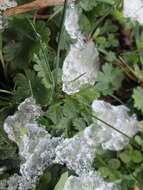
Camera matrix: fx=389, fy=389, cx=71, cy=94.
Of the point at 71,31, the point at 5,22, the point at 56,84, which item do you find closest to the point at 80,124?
the point at 56,84

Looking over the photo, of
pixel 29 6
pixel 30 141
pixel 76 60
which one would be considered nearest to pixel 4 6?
pixel 29 6

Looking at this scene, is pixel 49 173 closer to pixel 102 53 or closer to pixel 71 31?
pixel 71 31

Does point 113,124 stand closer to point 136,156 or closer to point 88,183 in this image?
point 136,156

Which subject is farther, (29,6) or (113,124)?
(113,124)

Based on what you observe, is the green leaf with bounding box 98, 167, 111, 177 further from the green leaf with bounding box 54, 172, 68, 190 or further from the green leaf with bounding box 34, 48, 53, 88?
the green leaf with bounding box 34, 48, 53, 88

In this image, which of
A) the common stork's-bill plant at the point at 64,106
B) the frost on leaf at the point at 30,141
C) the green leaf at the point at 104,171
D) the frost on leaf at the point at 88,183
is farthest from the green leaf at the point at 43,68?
the green leaf at the point at 104,171

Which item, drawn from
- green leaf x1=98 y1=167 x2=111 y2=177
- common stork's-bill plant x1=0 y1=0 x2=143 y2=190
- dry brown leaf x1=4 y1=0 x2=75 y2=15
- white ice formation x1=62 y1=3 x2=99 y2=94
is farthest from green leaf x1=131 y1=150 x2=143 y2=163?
dry brown leaf x1=4 y1=0 x2=75 y2=15

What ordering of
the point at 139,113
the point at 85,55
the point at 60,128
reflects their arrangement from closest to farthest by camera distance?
the point at 60,128 → the point at 85,55 → the point at 139,113

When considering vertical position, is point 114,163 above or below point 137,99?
below
